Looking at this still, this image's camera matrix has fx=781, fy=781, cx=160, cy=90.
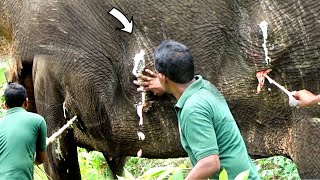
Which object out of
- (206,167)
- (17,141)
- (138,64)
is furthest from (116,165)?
(206,167)

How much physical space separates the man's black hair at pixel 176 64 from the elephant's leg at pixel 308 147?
3.66 feet

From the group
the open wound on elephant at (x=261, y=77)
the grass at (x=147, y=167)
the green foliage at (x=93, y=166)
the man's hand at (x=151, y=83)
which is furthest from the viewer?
the green foliage at (x=93, y=166)

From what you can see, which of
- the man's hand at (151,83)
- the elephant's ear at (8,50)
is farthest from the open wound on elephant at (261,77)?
the elephant's ear at (8,50)

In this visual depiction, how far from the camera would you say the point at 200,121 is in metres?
2.88

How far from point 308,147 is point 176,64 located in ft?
4.06

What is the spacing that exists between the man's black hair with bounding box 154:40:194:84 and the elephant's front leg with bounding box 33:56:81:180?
141 centimetres

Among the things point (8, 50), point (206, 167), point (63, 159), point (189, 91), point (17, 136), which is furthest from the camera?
point (8, 50)

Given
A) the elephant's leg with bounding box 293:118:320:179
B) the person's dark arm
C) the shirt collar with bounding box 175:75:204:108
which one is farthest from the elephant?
the shirt collar with bounding box 175:75:204:108

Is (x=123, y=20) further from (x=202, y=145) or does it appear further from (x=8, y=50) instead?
(x=202, y=145)

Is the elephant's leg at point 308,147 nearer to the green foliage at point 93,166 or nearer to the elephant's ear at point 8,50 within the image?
the elephant's ear at point 8,50

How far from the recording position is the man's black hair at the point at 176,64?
2990 mm

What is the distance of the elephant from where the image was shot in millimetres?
3898

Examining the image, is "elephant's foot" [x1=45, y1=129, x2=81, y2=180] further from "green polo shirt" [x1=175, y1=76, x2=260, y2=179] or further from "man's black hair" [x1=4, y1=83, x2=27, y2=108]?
"green polo shirt" [x1=175, y1=76, x2=260, y2=179]

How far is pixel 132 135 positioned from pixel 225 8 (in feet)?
3.04
